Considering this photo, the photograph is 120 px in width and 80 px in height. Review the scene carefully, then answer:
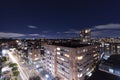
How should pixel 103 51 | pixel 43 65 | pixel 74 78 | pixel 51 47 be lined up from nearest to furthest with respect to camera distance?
pixel 74 78
pixel 51 47
pixel 43 65
pixel 103 51

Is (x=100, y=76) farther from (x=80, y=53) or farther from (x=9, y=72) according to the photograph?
(x=9, y=72)

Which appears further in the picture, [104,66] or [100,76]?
[104,66]

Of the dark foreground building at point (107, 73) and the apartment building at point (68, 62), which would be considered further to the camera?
the apartment building at point (68, 62)

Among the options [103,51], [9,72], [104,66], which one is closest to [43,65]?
[9,72]

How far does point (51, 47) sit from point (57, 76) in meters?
11.8

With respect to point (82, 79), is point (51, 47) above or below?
above

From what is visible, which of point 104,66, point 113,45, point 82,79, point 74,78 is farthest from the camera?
point 113,45

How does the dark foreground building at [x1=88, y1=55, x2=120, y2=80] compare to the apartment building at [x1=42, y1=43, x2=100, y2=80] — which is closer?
the dark foreground building at [x1=88, y1=55, x2=120, y2=80]

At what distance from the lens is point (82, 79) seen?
38.2 m

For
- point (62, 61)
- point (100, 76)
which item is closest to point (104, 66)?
point (100, 76)

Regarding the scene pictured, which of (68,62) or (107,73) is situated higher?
(68,62)

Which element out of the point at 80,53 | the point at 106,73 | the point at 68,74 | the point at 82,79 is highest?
the point at 80,53

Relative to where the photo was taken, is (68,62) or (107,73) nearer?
(107,73)

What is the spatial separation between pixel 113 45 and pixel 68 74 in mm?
52468
